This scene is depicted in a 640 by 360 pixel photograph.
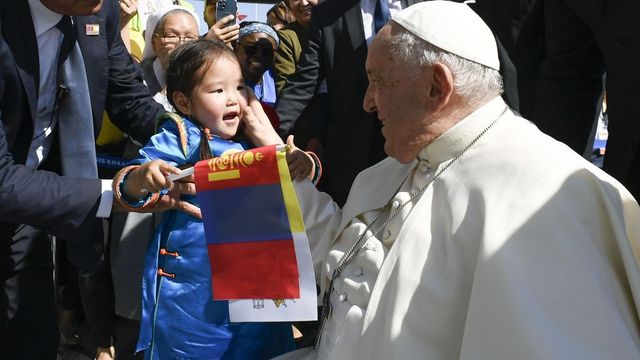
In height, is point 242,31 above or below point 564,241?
below

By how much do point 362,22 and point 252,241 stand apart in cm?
195

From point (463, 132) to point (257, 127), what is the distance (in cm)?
101

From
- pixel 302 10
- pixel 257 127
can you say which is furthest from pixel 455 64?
pixel 302 10

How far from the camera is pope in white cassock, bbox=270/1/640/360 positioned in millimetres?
1812

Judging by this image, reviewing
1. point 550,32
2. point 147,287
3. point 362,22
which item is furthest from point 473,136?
point 362,22

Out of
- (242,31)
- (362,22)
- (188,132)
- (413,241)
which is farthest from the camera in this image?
(242,31)

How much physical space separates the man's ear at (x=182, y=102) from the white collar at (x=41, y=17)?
0.58 meters

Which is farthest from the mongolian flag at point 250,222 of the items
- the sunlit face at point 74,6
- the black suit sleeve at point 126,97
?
the black suit sleeve at point 126,97

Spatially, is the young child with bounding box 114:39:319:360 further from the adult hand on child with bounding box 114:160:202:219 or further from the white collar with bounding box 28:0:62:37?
the white collar with bounding box 28:0:62:37

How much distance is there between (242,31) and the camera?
4.88 meters

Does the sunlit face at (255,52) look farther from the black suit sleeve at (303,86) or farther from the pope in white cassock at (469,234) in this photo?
the pope in white cassock at (469,234)

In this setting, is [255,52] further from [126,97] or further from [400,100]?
[400,100]

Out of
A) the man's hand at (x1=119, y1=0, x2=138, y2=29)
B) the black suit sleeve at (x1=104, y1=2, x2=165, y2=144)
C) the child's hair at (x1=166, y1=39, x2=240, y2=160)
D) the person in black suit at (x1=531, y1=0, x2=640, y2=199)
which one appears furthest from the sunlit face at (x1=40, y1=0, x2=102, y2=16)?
the man's hand at (x1=119, y1=0, x2=138, y2=29)

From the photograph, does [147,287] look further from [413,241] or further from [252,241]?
[413,241]
